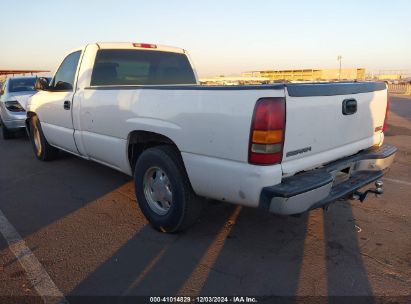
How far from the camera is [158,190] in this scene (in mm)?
3721

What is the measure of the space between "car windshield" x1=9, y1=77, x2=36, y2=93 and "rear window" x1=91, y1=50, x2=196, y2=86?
6.17 metres

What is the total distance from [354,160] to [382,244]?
81 cm

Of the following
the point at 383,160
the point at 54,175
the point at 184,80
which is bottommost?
the point at 54,175

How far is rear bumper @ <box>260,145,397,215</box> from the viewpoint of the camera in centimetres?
271

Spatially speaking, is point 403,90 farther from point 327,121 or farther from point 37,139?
point 327,121

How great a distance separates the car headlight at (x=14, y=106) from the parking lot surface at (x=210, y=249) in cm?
506

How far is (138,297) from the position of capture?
8.89 feet

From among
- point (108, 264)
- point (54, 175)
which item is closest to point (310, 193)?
point (108, 264)

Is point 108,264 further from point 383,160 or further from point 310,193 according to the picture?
point 383,160

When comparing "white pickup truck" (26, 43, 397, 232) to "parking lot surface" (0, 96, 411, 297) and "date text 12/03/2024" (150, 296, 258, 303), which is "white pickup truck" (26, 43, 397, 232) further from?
"date text 12/03/2024" (150, 296, 258, 303)

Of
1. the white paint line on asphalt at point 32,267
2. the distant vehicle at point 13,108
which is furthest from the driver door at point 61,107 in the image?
the distant vehicle at point 13,108

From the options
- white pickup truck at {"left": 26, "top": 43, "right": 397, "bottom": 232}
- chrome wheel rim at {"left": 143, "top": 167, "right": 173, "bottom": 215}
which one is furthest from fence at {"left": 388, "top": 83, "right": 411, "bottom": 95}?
chrome wheel rim at {"left": 143, "top": 167, "right": 173, "bottom": 215}

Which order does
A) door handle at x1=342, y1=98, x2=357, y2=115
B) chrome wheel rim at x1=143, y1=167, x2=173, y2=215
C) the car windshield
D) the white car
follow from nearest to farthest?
door handle at x1=342, y1=98, x2=357, y2=115 → chrome wheel rim at x1=143, y1=167, x2=173, y2=215 → the white car → the car windshield

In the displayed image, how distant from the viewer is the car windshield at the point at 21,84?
33.4 ft
